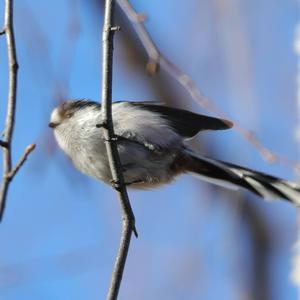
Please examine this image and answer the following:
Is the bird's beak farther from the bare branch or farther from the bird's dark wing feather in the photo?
the bare branch

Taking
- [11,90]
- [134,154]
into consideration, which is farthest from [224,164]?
[11,90]

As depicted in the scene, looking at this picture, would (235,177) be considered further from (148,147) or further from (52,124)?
(52,124)

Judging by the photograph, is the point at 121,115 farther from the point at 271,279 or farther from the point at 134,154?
the point at 271,279

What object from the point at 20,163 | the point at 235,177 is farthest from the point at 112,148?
the point at 235,177

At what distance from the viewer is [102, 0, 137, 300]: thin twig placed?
1612 mm

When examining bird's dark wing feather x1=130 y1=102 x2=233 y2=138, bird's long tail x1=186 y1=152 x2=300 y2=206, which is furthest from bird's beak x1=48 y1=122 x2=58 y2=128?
bird's long tail x1=186 y1=152 x2=300 y2=206

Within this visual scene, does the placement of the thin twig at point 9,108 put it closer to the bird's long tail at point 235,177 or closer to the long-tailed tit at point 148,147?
the long-tailed tit at point 148,147

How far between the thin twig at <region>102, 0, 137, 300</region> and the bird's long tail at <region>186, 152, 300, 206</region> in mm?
792

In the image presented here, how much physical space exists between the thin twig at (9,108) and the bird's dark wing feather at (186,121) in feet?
2.74

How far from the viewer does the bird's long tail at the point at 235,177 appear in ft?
8.34

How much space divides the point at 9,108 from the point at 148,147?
0.82 meters

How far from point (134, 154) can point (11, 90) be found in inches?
30.0

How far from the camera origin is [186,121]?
2506 millimetres

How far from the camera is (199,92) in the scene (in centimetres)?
219
